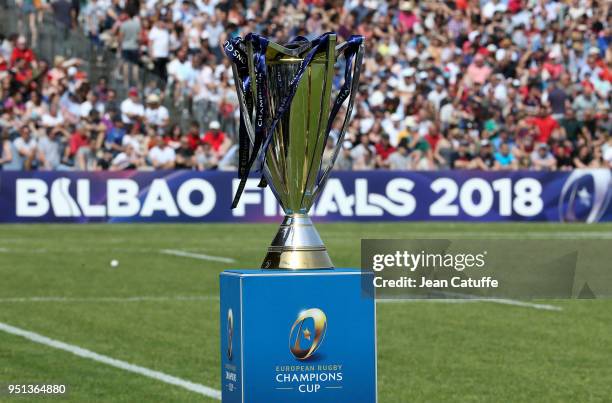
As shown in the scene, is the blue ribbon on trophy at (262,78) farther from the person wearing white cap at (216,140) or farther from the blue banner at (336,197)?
the person wearing white cap at (216,140)

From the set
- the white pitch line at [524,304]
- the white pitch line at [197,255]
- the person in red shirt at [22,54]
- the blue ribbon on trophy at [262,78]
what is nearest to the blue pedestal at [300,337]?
the blue ribbon on trophy at [262,78]

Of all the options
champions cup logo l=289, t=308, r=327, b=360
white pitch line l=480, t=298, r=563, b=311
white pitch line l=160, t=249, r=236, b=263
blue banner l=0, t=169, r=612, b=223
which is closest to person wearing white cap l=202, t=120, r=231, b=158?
blue banner l=0, t=169, r=612, b=223

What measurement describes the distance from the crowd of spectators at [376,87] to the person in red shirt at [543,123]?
0.11 ft

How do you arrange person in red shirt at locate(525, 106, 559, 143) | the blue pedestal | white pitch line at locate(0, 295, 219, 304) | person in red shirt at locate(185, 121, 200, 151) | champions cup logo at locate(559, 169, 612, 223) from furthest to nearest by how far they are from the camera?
person in red shirt at locate(525, 106, 559, 143) → person in red shirt at locate(185, 121, 200, 151) → champions cup logo at locate(559, 169, 612, 223) → white pitch line at locate(0, 295, 219, 304) → the blue pedestal

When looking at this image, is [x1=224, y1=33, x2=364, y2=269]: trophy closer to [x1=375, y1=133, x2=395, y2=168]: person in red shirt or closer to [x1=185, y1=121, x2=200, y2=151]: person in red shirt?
[x1=185, y1=121, x2=200, y2=151]: person in red shirt

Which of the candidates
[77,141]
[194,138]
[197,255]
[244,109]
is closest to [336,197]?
[194,138]

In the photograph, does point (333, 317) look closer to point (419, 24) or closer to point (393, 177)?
point (393, 177)

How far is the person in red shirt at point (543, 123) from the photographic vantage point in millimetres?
28312

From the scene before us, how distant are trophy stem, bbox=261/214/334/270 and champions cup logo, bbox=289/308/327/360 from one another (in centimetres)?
23

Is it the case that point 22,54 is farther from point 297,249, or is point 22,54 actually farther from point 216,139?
point 297,249

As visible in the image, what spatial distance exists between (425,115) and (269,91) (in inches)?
890

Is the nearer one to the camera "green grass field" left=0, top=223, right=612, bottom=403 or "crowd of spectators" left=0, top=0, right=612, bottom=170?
"green grass field" left=0, top=223, right=612, bottom=403

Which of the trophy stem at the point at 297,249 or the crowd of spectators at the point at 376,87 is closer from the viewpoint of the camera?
the trophy stem at the point at 297,249

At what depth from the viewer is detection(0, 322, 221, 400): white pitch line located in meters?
9.01
